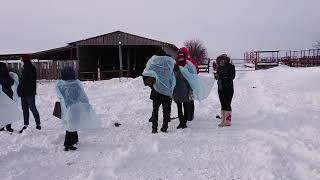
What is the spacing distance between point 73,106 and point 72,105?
1.0 inches

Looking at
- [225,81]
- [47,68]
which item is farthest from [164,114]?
[47,68]

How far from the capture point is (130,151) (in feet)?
23.2

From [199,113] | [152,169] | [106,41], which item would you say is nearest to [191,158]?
[152,169]

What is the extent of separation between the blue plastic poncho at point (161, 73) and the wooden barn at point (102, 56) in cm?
2177

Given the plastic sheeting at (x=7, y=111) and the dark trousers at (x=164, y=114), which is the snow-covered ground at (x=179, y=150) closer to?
the dark trousers at (x=164, y=114)

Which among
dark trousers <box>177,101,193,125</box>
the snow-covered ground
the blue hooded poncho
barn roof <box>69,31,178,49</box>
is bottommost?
the snow-covered ground

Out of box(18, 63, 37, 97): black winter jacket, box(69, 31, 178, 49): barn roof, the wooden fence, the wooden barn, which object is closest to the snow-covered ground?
box(18, 63, 37, 97): black winter jacket

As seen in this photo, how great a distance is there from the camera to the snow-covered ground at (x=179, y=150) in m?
5.88

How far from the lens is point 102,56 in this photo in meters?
39.7

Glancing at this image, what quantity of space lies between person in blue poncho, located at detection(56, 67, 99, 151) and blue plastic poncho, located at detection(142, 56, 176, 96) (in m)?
1.59

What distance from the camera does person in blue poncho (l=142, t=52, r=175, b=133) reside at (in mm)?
8867

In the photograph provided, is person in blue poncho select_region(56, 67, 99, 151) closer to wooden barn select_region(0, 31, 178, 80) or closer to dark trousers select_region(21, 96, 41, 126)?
dark trousers select_region(21, 96, 41, 126)

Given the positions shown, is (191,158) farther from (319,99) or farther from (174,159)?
(319,99)

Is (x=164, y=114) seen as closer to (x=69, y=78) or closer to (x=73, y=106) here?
(x=73, y=106)
